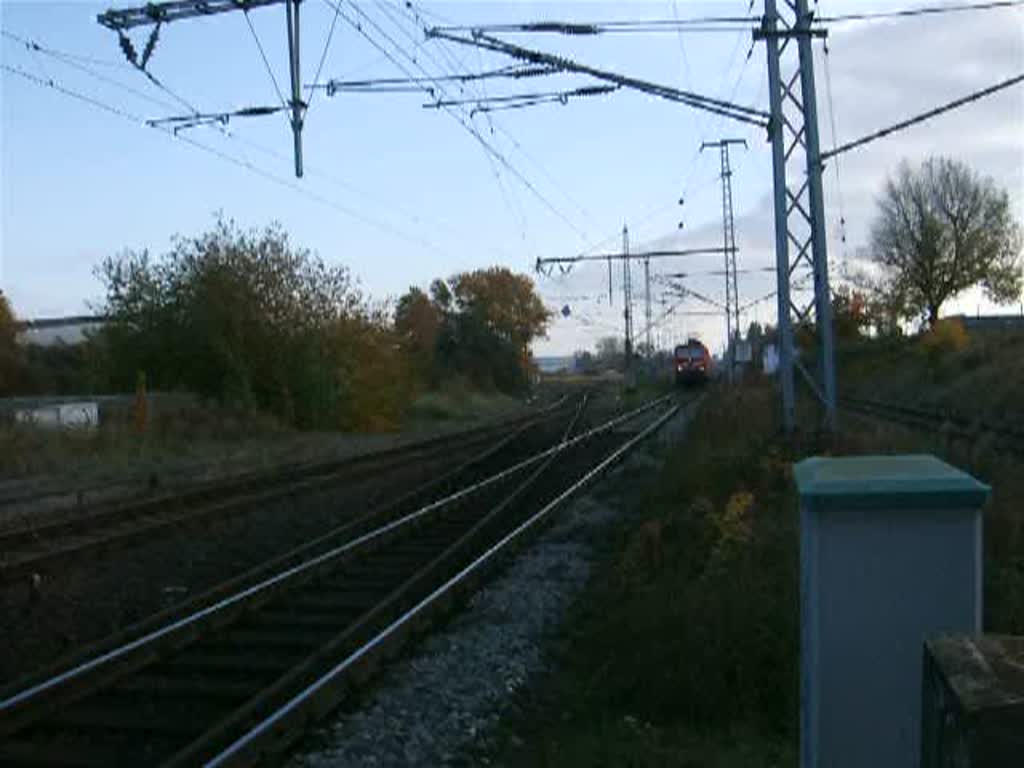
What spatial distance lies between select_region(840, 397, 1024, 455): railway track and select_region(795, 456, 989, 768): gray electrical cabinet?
765 inches

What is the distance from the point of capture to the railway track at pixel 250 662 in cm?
736

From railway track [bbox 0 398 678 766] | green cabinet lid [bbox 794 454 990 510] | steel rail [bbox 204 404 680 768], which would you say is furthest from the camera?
railway track [bbox 0 398 678 766]

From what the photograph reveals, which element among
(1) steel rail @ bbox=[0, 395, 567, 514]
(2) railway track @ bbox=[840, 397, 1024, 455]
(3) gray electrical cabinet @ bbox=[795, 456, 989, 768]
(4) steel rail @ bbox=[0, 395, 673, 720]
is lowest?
(4) steel rail @ bbox=[0, 395, 673, 720]

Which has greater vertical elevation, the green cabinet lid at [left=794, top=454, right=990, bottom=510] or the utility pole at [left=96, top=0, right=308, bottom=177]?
the utility pole at [left=96, top=0, right=308, bottom=177]

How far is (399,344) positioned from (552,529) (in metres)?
28.9

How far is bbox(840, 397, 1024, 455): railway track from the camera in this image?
79.9ft

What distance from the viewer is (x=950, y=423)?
Answer: 28.7m

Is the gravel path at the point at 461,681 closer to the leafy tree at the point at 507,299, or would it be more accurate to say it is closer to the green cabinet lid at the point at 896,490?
the green cabinet lid at the point at 896,490

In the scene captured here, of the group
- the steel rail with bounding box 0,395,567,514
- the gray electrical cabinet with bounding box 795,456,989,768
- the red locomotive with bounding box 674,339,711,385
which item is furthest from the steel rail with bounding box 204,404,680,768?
the red locomotive with bounding box 674,339,711,385

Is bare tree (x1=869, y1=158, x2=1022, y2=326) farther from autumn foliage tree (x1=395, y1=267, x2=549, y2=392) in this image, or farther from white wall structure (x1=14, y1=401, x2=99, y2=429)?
white wall structure (x1=14, y1=401, x2=99, y2=429)

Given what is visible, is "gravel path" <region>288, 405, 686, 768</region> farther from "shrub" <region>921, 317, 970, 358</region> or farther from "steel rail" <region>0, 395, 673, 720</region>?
"shrub" <region>921, 317, 970, 358</region>

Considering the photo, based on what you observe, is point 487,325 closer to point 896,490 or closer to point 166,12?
point 166,12

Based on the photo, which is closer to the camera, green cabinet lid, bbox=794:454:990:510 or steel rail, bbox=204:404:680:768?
green cabinet lid, bbox=794:454:990:510

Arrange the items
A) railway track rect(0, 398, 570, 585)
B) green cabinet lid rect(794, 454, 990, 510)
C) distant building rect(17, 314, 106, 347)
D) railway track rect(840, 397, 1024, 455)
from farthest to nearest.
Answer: distant building rect(17, 314, 106, 347) → railway track rect(840, 397, 1024, 455) → railway track rect(0, 398, 570, 585) → green cabinet lid rect(794, 454, 990, 510)
